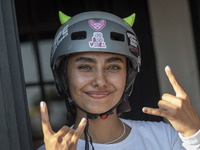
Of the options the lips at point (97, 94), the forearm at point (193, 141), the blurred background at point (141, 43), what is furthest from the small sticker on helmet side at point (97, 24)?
the blurred background at point (141, 43)

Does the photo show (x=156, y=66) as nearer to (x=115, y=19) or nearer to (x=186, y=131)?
(x=115, y=19)

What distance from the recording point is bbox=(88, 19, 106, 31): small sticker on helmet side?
1.80 metres

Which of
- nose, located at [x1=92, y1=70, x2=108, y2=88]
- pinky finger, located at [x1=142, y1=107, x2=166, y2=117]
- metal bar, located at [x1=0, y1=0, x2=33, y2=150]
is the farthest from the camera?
nose, located at [x1=92, y1=70, x2=108, y2=88]

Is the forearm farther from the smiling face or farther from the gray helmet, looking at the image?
the gray helmet

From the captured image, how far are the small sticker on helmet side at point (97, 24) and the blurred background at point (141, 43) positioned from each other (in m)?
1.77

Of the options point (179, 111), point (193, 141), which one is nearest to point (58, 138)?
point (179, 111)

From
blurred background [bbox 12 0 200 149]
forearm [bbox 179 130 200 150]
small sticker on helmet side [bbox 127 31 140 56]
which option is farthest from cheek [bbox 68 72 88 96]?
blurred background [bbox 12 0 200 149]

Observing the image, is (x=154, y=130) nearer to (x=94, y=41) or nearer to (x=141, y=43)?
(x=94, y=41)

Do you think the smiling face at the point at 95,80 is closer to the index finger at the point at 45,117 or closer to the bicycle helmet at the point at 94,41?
the bicycle helmet at the point at 94,41

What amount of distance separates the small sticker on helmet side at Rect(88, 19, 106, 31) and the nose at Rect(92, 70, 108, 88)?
0.29 metres

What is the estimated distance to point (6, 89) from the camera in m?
1.18

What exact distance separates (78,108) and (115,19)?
624 mm

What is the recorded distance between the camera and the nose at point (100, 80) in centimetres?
165

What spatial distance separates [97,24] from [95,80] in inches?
14.7
